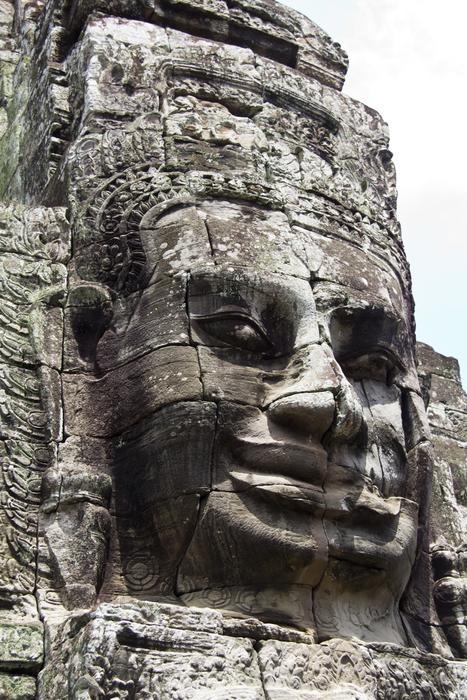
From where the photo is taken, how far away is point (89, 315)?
215 inches

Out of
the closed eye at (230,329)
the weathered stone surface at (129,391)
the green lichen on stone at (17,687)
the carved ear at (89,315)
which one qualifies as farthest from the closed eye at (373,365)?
the green lichen on stone at (17,687)

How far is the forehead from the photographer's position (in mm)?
5383

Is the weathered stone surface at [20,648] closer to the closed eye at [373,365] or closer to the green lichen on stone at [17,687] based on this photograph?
the green lichen on stone at [17,687]

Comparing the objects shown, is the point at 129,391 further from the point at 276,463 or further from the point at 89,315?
the point at 276,463

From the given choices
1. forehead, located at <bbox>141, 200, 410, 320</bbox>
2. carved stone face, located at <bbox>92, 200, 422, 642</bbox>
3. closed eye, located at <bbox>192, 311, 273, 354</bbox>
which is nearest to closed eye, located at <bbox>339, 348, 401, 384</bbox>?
carved stone face, located at <bbox>92, 200, 422, 642</bbox>

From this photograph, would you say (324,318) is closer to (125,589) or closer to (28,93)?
(125,589)

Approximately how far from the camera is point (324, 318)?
5.40 m

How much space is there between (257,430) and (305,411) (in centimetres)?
23

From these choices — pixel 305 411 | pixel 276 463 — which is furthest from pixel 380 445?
pixel 276 463

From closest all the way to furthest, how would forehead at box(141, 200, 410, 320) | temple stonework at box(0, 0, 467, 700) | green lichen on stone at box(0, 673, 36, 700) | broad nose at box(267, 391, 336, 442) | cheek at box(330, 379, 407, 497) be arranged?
green lichen on stone at box(0, 673, 36, 700) < temple stonework at box(0, 0, 467, 700) < broad nose at box(267, 391, 336, 442) < cheek at box(330, 379, 407, 497) < forehead at box(141, 200, 410, 320)

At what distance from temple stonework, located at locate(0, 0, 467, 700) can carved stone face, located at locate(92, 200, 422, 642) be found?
0.01 meters

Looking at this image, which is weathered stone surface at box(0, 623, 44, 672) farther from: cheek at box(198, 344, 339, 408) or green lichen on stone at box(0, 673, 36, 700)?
cheek at box(198, 344, 339, 408)

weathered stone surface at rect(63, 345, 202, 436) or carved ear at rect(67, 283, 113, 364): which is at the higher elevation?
carved ear at rect(67, 283, 113, 364)

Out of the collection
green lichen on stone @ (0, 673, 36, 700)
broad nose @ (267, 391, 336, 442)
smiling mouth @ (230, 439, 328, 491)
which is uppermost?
broad nose @ (267, 391, 336, 442)
